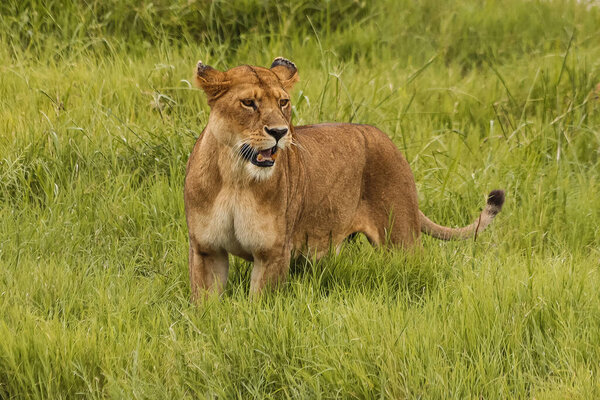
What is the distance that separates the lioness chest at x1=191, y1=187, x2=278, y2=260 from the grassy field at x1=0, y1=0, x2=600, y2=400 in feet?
0.73

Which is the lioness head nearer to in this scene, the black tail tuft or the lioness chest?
the lioness chest

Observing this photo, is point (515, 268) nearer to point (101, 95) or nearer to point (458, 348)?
point (458, 348)

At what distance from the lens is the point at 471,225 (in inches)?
203

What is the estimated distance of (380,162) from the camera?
4.89 metres

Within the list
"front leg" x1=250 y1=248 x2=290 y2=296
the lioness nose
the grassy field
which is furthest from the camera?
"front leg" x1=250 y1=248 x2=290 y2=296

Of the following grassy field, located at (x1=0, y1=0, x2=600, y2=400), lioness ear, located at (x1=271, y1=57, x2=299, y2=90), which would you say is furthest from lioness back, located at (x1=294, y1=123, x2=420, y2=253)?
lioness ear, located at (x1=271, y1=57, x2=299, y2=90)

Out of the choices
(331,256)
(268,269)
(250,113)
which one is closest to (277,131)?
(250,113)

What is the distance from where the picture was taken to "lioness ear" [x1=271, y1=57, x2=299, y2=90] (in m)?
4.23

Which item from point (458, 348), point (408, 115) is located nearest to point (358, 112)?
point (408, 115)

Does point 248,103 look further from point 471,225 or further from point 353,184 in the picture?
point 471,225

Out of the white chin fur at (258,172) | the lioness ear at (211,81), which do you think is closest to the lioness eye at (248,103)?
the lioness ear at (211,81)

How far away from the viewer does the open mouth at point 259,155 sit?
392 cm

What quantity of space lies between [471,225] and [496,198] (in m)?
0.23

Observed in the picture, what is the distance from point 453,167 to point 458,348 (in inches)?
92.6
